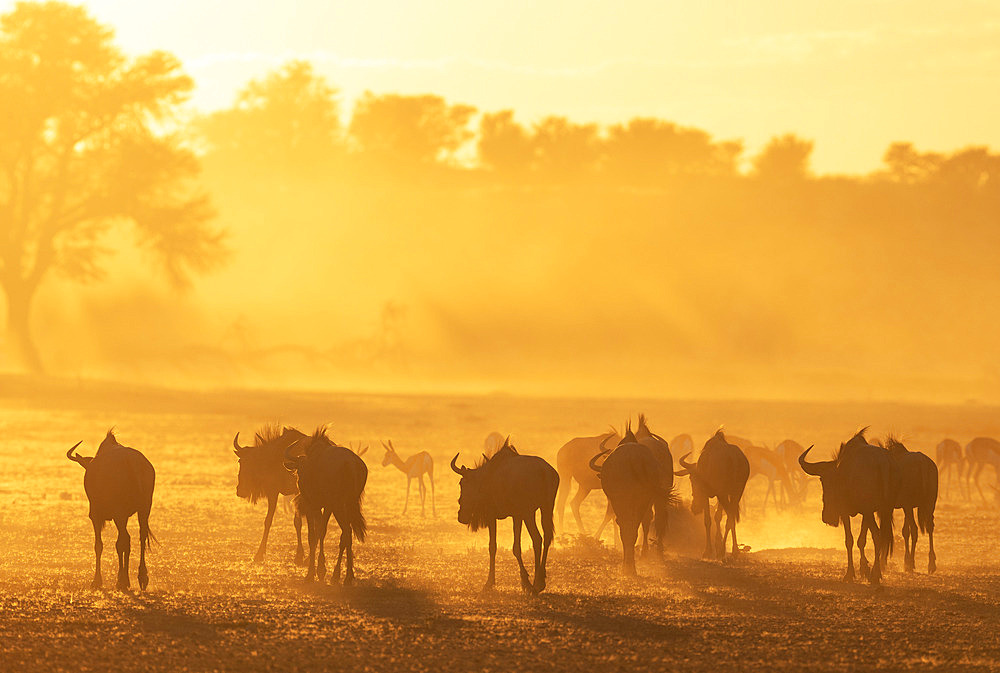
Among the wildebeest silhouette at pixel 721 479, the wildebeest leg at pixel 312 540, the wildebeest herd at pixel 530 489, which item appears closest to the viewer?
the wildebeest herd at pixel 530 489

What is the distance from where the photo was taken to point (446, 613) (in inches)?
572

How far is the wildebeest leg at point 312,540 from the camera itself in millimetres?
16578

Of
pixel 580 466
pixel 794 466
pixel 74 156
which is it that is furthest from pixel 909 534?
pixel 74 156

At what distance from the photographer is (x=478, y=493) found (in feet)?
54.0

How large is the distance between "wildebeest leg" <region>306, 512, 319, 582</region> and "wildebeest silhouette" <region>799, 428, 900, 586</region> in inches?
225

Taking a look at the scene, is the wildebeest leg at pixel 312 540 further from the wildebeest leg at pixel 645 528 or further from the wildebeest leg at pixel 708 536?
the wildebeest leg at pixel 708 536

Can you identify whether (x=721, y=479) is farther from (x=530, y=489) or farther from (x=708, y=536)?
(x=530, y=489)

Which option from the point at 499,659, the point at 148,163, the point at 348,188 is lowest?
the point at 499,659

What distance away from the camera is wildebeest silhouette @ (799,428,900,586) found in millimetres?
17047

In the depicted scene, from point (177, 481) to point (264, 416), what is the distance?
1598cm

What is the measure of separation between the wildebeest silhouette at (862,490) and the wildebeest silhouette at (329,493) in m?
5.25

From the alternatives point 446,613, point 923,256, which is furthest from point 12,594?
point 923,256

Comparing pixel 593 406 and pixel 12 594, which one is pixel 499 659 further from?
pixel 593 406

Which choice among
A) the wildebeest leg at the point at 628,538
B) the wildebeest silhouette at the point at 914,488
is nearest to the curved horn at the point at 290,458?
the wildebeest leg at the point at 628,538
